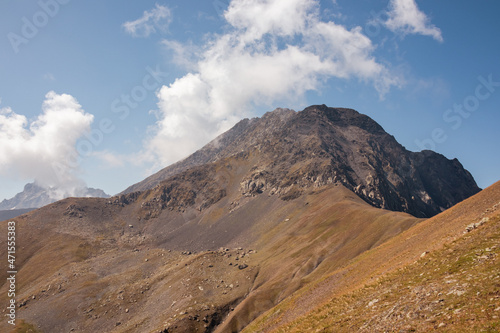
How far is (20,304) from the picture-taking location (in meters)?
124

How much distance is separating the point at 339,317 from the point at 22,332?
12202 centimetres

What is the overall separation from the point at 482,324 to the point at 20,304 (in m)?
163

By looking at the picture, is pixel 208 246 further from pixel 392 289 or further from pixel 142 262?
pixel 392 289


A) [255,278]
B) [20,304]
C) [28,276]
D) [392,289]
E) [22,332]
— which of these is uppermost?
[28,276]

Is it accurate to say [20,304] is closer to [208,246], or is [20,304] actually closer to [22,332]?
[22,332]

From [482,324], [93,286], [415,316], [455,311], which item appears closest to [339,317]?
[415,316]

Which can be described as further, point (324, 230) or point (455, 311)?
point (324, 230)

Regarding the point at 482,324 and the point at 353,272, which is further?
the point at 353,272

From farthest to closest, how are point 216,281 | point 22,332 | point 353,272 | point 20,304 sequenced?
1. point 20,304
2. point 216,281
3. point 22,332
4. point 353,272

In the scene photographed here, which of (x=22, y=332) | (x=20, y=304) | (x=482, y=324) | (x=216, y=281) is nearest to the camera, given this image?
(x=482, y=324)

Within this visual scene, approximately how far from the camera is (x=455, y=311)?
59.3 ft

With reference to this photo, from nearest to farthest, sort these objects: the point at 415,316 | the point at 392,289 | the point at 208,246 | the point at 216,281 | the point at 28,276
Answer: the point at 415,316, the point at 392,289, the point at 216,281, the point at 28,276, the point at 208,246

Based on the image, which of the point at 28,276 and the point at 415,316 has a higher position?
the point at 28,276

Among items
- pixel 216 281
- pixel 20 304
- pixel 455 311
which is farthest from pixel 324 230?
pixel 20 304
